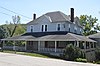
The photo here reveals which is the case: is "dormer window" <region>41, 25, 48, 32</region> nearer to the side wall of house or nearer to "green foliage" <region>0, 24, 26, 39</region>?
the side wall of house

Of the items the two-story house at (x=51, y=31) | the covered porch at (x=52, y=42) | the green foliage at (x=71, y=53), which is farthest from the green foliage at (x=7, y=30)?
the green foliage at (x=71, y=53)

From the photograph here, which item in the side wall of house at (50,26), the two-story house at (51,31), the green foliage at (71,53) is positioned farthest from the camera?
the side wall of house at (50,26)

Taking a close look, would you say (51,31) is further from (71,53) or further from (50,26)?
(71,53)

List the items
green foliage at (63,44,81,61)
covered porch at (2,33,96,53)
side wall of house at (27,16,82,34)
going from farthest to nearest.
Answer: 1. side wall of house at (27,16,82,34)
2. covered porch at (2,33,96,53)
3. green foliage at (63,44,81,61)

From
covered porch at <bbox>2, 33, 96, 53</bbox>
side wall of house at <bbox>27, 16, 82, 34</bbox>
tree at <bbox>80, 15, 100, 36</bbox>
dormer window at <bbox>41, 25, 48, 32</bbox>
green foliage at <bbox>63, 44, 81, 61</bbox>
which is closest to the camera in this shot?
green foliage at <bbox>63, 44, 81, 61</bbox>

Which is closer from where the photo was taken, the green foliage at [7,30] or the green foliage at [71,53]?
the green foliage at [71,53]

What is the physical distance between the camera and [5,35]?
67188 millimetres

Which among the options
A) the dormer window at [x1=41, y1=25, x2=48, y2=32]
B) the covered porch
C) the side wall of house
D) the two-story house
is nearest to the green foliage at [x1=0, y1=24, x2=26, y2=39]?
the two-story house

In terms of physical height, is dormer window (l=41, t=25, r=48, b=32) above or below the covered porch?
above

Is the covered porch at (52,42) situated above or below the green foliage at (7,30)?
below

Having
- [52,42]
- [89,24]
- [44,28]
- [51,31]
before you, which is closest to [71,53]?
[52,42]

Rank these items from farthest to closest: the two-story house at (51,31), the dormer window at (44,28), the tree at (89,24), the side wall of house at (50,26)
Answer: the tree at (89,24) < the dormer window at (44,28) < the side wall of house at (50,26) < the two-story house at (51,31)

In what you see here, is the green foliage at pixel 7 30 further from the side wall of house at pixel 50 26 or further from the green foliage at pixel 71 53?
the green foliage at pixel 71 53

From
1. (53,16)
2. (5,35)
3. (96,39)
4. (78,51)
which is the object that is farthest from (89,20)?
(78,51)
